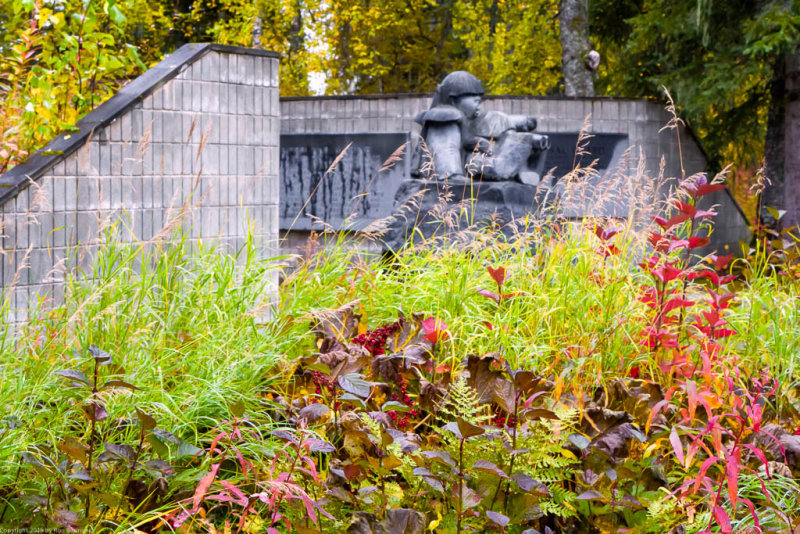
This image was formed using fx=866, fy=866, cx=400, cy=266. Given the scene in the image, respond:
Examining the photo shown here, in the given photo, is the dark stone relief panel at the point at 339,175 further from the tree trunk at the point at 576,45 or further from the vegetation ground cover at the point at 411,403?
the vegetation ground cover at the point at 411,403

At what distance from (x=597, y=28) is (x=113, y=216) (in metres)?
10.5

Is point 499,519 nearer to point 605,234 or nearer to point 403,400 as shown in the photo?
point 403,400

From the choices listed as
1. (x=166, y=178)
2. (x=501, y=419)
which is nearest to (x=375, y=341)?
(x=501, y=419)

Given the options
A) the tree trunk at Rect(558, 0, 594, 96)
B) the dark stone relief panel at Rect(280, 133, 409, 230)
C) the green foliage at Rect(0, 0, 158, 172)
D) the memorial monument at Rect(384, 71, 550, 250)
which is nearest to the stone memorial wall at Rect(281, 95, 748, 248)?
the dark stone relief panel at Rect(280, 133, 409, 230)

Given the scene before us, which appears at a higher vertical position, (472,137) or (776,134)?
(776,134)

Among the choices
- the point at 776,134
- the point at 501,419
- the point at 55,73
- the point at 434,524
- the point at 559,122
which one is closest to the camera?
the point at 434,524

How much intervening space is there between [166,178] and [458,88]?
3.77 metres

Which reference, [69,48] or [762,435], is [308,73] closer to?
[69,48]

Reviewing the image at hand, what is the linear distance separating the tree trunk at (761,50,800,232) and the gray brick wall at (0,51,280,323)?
6.42 metres

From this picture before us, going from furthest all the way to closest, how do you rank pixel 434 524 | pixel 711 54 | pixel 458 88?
pixel 711 54 → pixel 458 88 → pixel 434 524

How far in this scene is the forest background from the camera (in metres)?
4.73

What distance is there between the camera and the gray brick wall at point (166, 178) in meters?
4.05

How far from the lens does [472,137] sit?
783 centimetres

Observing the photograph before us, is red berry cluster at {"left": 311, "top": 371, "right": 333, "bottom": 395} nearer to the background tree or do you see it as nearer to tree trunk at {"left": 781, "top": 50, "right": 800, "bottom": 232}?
the background tree
